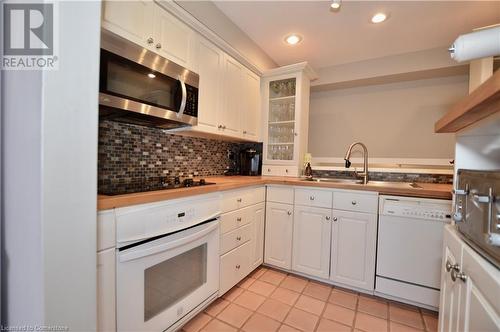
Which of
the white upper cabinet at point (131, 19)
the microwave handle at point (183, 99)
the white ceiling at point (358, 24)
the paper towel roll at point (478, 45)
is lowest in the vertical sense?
the paper towel roll at point (478, 45)

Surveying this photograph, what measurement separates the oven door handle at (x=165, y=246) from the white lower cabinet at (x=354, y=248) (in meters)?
1.05

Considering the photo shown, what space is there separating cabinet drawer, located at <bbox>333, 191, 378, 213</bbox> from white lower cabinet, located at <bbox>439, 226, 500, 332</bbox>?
716mm

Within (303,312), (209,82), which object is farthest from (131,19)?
(303,312)

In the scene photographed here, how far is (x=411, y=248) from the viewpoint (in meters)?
1.62

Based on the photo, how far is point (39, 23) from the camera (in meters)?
0.69

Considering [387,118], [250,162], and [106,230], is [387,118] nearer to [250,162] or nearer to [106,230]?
[250,162]

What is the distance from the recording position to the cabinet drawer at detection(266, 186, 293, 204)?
2053 millimetres

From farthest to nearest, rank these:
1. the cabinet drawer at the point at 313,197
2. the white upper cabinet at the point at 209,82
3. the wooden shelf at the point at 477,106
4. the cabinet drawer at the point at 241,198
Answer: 1. the cabinet drawer at the point at 313,197
2. the white upper cabinet at the point at 209,82
3. the cabinet drawer at the point at 241,198
4. the wooden shelf at the point at 477,106

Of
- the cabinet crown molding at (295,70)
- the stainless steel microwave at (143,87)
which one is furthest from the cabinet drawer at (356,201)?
the cabinet crown molding at (295,70)

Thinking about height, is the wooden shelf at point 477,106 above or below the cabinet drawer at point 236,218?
above

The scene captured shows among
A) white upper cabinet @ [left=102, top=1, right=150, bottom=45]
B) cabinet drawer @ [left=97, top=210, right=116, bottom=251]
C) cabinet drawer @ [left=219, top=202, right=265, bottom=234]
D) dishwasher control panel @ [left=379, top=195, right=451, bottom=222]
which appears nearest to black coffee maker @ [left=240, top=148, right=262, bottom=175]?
cabinet drawer @ [left=219, top=202, right=265, bottom=234]

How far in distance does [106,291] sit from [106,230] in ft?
0.86

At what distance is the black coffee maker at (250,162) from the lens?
2.64 m

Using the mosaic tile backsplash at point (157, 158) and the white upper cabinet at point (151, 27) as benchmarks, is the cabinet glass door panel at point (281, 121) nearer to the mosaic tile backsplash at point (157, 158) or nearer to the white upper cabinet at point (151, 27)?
the mosaic tile backsplash at point (157, 158)
